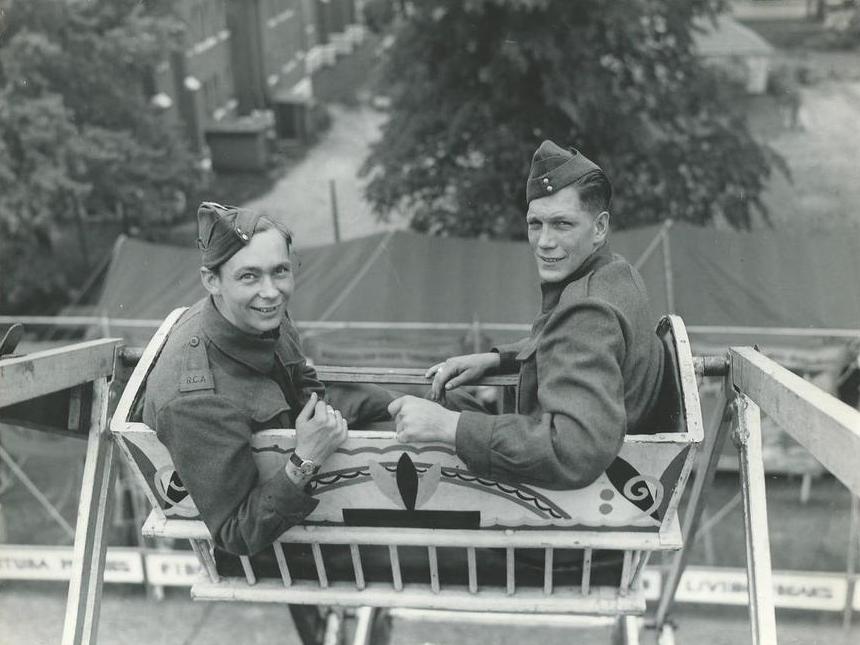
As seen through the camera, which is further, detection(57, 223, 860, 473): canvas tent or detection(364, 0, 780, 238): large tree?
detection(364, 0, 780, 238): large tree

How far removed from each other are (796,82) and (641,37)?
18.4 meters

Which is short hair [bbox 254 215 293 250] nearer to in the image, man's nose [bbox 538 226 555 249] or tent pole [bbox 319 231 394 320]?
man's nose [bbox 538 226 555 249]

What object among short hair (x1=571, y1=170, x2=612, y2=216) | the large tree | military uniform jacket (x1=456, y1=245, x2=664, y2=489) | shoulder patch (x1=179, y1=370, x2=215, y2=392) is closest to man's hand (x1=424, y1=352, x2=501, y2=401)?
military uniform jacket (x1=456, y1=245, x2=664, y2=489)

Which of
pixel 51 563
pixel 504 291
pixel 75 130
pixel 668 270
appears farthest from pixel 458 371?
pixel 75 130

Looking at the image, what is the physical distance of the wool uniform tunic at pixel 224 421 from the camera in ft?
8.70

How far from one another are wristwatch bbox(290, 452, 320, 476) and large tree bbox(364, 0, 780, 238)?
9.62 meters

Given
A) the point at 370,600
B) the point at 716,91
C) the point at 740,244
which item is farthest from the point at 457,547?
the point at 716,91

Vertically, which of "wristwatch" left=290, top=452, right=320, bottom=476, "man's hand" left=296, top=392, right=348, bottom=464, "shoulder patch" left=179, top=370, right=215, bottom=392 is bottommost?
"wristwatch" left=290, top=452, right=320, bottom=476

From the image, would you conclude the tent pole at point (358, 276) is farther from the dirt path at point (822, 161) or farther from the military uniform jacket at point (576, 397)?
the dirt path at point (822, 161)

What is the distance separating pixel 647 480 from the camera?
2725 mm

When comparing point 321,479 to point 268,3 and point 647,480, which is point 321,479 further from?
point 268,3

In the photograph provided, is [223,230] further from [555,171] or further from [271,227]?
[555,171]

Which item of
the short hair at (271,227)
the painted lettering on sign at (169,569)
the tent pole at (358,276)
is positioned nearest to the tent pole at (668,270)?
the tent pole at (358,276)

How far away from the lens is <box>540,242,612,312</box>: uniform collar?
9.43ft
